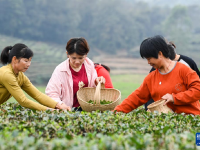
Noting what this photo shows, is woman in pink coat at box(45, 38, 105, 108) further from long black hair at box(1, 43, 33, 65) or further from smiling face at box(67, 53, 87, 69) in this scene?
long black hair at box(1, 43, 33, 65)

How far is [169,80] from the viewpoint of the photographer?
3.12 metres

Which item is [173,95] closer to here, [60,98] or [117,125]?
[117,125]

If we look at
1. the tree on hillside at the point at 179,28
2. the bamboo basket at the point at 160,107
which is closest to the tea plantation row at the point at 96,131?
the bamboo basket at the point at 160,107

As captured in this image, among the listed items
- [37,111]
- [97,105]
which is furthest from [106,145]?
[97,105]

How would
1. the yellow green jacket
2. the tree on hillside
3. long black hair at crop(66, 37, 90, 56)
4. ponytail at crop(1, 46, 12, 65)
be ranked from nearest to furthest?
the yellow green jacket → ponytail at crop(1, 46, 12, 65) → long black hair at crop(66, 37, 90, 56) → the tree on hillside

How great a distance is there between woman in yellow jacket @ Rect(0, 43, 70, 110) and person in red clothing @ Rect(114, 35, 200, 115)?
3.66ft

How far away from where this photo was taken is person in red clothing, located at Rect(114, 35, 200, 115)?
2.99 meters

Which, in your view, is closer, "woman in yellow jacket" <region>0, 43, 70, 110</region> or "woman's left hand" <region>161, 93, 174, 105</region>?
"woman's left hand" <region>161, 93, 174, 105</region>

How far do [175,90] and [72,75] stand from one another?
5.11 feet

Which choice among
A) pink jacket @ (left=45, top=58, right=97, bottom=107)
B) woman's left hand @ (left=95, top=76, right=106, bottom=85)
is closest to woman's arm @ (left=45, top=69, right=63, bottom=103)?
pink jacket @ (left=45, top=58, right=97, bottom=107)

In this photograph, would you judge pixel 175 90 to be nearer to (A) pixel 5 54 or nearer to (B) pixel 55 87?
(B) pixel 55 87

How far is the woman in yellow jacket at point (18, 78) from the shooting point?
3.13m

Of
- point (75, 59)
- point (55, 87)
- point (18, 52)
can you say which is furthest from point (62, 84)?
point (18, 52)

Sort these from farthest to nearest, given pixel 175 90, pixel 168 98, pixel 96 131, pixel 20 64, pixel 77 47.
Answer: pixel 77 47 → pixel 20 64 → pixel 175 90 → pixel 168 98 → pixel 96 131
